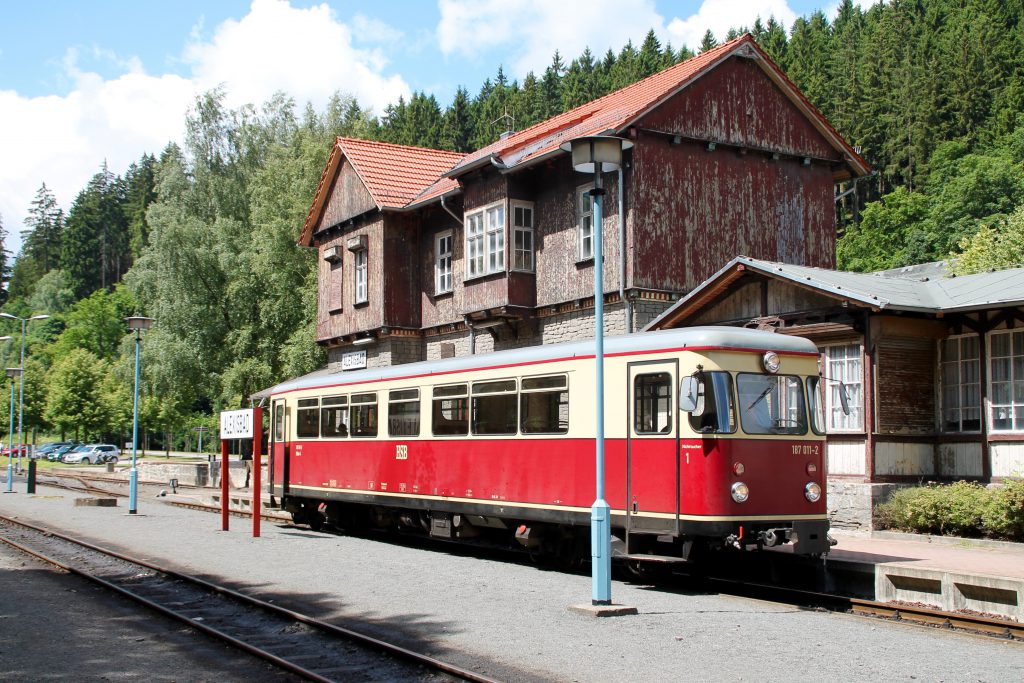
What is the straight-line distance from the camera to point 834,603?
40.7 ft

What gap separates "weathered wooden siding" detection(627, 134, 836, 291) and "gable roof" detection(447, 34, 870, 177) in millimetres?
740

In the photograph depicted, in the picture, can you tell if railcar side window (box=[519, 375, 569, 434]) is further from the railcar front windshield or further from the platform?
the platform

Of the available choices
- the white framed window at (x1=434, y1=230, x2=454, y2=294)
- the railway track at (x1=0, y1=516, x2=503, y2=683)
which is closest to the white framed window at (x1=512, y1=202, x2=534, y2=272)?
the white framed window at (x1=434, y1=230, x2=454, y2=294)

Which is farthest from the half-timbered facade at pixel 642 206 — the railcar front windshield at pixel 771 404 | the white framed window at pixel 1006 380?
the railcar front windshield at pixel 771 404

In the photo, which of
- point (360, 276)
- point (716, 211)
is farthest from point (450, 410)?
point (360, 276)

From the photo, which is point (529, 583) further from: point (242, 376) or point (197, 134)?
point (197, 134)

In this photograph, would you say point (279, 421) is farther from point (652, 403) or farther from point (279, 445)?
point (652, 403)

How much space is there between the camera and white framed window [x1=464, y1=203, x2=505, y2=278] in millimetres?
26609

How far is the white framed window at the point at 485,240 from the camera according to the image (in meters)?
26.6

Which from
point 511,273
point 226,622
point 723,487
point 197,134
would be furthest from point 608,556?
point 197,134

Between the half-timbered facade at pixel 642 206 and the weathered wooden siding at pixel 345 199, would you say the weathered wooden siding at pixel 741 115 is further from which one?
the weathered wooden siding at pixel 345 199

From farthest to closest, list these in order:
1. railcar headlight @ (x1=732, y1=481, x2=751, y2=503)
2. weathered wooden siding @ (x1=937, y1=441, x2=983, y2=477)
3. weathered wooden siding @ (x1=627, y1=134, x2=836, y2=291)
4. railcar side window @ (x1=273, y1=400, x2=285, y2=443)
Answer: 1. weathered wooden siding @ (x1=627, y1=134, x2=836, y2=291)
2. railcar side window @ (x1=273, y1=400, x2=285, y2=443)
3. weathered wooden siding @ (x1=937, y1=441, x2=983, y2=477)
4. railcar headlight @ (x1=732, y1=481, x2=751, y2=503)

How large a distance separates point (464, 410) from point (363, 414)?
3.68 m

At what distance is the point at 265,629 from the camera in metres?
11.2
